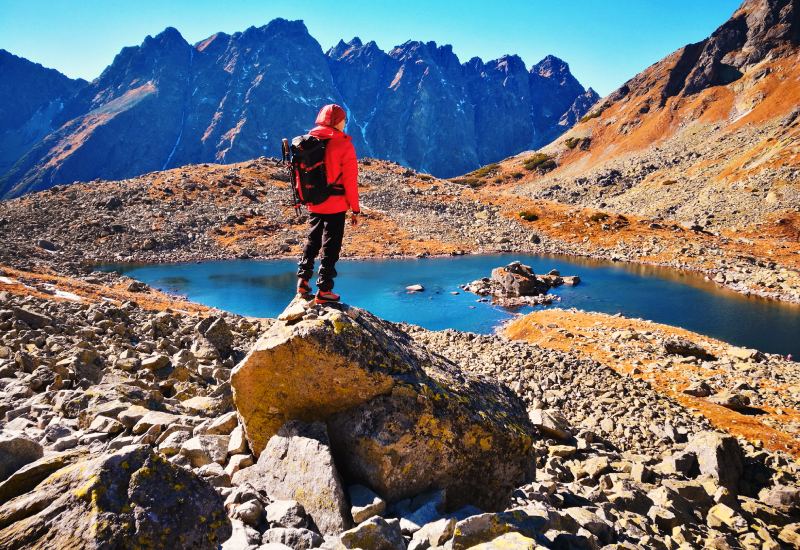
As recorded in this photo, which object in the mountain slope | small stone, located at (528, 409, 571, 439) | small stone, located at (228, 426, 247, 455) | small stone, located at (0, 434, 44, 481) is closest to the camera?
small stone, located at (0, 434, 44, 481)

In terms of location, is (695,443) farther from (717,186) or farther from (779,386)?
(717,186)

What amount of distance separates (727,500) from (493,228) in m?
71.8

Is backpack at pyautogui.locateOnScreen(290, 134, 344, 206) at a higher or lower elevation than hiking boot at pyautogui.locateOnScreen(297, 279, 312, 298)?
higher

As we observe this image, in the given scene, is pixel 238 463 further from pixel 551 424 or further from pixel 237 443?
pixel 551 424

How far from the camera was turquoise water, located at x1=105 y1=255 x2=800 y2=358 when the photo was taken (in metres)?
36.3

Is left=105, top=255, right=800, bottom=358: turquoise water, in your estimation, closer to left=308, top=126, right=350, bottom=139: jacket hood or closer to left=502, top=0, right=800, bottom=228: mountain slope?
left=308, top=126, right=350, bottom=139: jacket hood

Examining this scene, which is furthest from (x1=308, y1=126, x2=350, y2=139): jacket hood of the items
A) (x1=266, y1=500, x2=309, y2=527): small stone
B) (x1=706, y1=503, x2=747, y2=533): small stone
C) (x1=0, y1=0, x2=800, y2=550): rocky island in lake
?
(x1=706, y1=503, x2=747, y2=533): small stone

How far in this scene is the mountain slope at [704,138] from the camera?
254 ft

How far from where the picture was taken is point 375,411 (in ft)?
21.9

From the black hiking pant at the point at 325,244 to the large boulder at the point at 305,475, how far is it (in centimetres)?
277

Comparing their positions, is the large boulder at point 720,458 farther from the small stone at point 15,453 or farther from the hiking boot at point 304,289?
the small stone at point 15,453

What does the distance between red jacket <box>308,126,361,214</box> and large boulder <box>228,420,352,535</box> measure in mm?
3881

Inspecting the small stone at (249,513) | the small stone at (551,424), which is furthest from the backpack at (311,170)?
the small stone at (551,424)

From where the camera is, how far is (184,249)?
7269 centimetres
